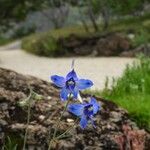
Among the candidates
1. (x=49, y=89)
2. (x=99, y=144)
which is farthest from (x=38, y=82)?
(x=99, y=144)

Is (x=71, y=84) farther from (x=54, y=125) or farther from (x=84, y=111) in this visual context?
(x=54, y=125)

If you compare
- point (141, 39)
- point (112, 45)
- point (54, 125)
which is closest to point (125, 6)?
point (112, 45)

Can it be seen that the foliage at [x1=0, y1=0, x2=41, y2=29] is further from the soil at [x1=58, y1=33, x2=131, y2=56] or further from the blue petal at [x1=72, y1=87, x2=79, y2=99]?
the blue petal at [x1=72, y1=87, x2=79, y2=99]

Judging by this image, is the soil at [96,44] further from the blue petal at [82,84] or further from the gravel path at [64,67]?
the blue petal at [82,84]

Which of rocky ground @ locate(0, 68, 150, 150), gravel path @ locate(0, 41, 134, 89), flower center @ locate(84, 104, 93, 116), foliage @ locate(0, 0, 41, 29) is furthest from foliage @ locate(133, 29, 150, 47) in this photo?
flower center @ locate(84, 104, 93, 116)

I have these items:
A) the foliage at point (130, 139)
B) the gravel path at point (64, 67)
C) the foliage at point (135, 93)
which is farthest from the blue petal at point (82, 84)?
the gravel path at point (64, 67)

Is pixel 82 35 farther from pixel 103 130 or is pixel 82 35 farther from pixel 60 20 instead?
pixel 103 130
